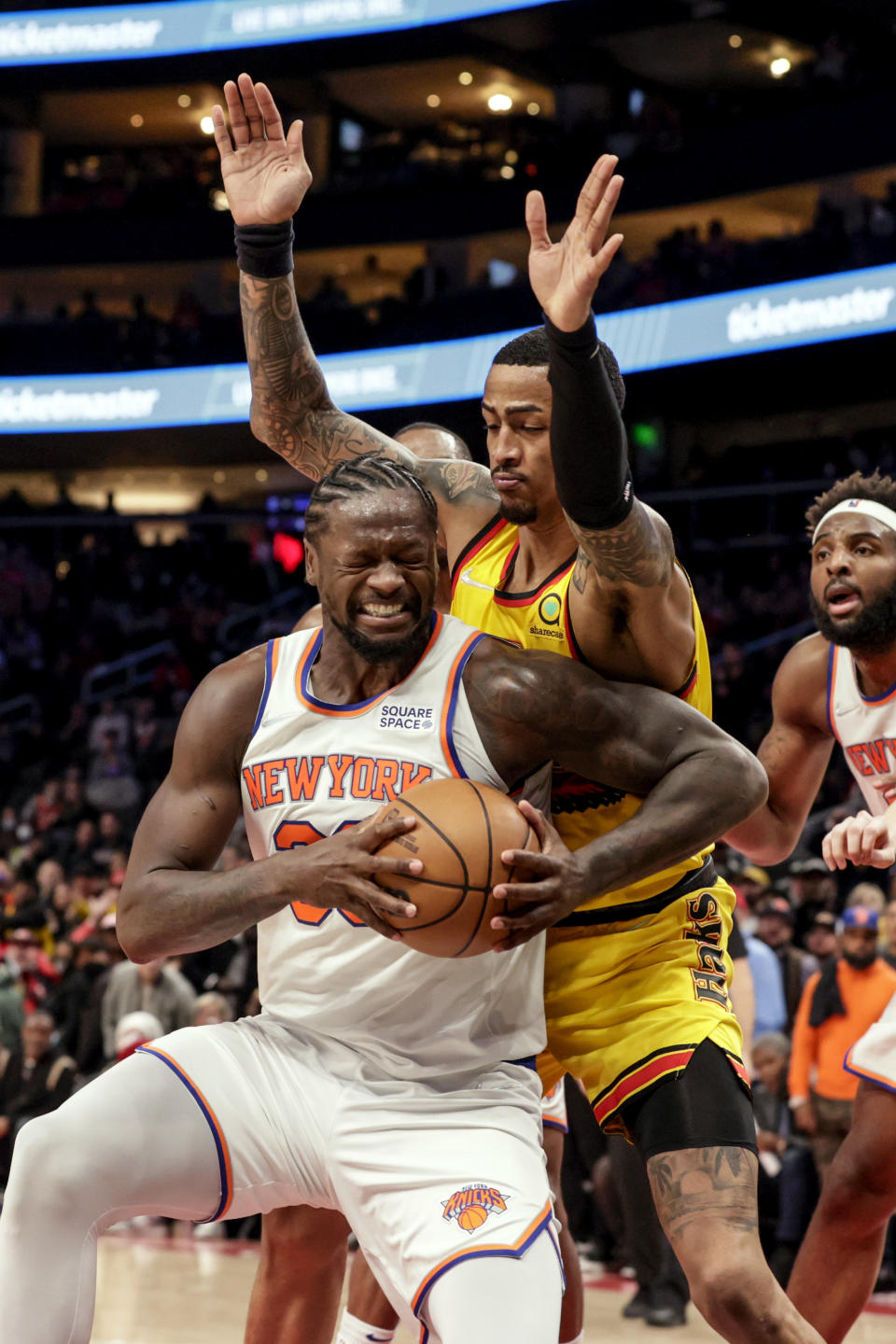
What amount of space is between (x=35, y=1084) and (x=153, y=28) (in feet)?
70.6

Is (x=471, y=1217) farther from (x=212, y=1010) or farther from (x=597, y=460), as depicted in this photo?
(x=212, y=1010)

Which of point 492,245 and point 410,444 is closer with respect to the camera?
point 410,444

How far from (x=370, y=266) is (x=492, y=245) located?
242 centimetres

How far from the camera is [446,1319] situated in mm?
3027

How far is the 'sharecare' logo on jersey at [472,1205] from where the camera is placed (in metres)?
3.12

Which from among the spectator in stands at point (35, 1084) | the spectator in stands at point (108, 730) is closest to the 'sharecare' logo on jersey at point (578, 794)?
the spectator in stands at point (35, 1084)

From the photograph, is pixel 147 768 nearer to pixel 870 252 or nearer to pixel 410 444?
pixel 870 252

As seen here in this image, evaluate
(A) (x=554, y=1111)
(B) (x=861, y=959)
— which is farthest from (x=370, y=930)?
(B) (x=861, y=959)

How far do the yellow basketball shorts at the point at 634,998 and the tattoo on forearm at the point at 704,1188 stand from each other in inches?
8.0

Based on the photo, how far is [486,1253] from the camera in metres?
3.06

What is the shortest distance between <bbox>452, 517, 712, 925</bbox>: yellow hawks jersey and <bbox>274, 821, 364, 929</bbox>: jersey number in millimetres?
622

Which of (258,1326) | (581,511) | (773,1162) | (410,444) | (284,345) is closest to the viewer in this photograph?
(581,511)

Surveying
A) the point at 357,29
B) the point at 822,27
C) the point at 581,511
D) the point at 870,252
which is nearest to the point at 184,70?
the point at 357,29

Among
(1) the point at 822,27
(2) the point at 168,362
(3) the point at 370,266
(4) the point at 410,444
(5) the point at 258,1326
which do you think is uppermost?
(1) the point at 822,27
